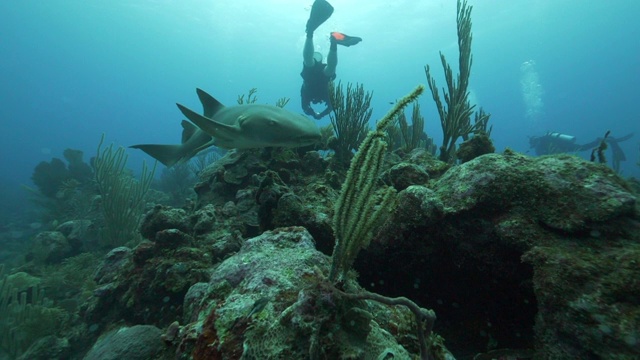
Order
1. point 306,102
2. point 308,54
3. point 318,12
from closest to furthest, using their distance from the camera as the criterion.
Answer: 1. point 308,54
2. point 318,12
3. point 306,102

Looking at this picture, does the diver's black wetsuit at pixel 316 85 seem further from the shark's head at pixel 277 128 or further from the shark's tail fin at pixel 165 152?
the shark's head at pixel 277 128

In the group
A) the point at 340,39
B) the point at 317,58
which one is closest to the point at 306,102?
Answer: the point at 317,58

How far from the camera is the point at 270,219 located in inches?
143

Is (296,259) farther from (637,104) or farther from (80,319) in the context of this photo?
(637,104)

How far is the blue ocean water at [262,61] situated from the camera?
4806 cm

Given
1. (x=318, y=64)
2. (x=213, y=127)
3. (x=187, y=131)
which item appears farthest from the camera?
(x=318, y=64)

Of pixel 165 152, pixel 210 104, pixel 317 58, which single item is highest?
pixel 317 58

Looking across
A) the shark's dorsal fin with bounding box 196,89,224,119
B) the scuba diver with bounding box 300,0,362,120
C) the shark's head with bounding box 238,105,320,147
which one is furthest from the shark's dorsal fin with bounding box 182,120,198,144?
the scuba diver with bounding box 300,0,362,120

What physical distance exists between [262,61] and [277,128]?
328ft

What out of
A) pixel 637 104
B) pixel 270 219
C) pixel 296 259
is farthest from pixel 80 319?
pixel 637 104

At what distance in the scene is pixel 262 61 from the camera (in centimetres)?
9381

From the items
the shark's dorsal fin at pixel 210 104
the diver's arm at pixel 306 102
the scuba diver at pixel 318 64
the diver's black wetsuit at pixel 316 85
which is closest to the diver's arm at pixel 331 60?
the scuba diver at pixel 318 64

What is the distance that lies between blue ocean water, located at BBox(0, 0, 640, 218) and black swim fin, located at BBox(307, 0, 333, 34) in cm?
1118

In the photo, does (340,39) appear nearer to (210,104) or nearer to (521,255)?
(210,104)
